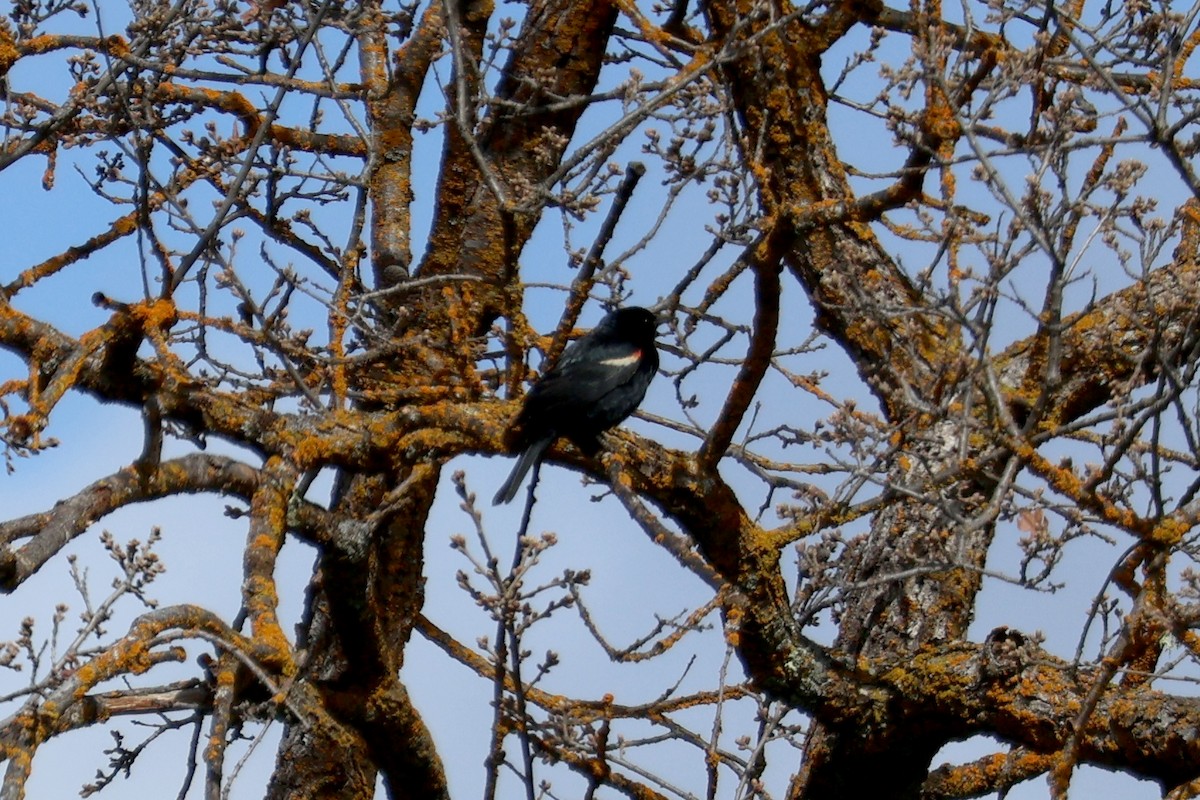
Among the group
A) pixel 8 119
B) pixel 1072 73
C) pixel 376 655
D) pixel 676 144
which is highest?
pixel 1072 73

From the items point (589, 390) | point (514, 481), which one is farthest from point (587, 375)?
point (514, 481)

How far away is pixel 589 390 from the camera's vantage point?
4.74 meters

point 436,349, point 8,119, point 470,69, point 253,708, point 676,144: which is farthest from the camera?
point 470,69

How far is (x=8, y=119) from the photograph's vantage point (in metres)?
4.53

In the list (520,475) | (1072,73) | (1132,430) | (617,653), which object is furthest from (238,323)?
(1072,73)

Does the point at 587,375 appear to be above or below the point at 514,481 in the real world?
above

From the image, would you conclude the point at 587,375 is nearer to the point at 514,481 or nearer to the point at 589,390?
the point at 589,390

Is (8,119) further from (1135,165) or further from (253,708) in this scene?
(1135,165)

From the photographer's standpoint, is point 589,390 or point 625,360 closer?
point 589,390

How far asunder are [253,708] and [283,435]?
24.7 inches

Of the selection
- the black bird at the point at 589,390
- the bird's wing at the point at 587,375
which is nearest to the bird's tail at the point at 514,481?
the black bird at the point at 589,390

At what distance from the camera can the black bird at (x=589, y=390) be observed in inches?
161

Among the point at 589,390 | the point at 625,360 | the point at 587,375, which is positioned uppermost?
the point at 625,360

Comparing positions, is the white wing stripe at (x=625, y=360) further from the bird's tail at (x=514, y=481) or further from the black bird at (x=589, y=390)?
the bird's tail at (x=514, y=481)
